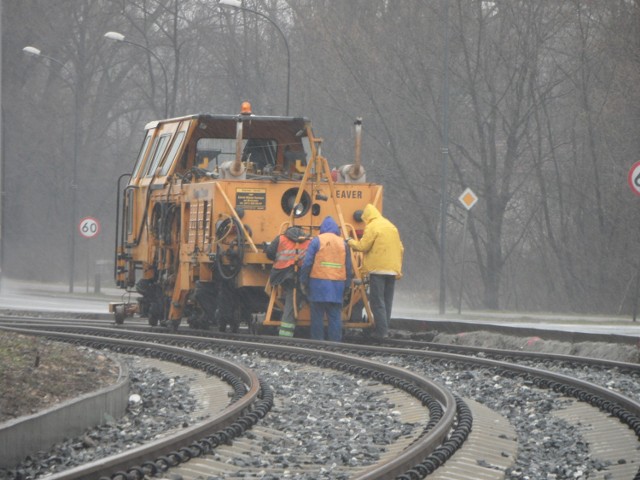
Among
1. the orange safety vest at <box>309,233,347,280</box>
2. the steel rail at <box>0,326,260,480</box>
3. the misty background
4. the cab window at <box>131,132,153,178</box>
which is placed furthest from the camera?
the misty background

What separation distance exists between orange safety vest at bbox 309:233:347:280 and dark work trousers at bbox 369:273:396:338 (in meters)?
0.89

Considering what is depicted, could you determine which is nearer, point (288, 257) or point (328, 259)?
point (328, 259)

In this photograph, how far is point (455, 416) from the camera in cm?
1000

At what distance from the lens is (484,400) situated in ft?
37.8

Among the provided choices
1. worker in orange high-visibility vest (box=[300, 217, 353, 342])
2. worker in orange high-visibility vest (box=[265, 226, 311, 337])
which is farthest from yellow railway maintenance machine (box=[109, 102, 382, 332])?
worker in orange high-visibility vest (box=[300, 217, 353, 342])

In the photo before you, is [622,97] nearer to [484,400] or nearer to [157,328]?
[157,328]

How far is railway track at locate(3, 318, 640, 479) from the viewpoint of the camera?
25.8 ft

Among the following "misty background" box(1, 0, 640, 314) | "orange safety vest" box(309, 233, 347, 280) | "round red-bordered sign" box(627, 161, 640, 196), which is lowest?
"orange safety vest" box(309, 233, 347, 280)

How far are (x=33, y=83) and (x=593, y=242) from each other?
3254 cm

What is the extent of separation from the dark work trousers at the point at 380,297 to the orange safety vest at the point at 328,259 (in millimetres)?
886

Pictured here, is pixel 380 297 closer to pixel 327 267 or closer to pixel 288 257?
pixel 327 267

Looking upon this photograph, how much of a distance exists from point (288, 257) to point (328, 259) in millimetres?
654

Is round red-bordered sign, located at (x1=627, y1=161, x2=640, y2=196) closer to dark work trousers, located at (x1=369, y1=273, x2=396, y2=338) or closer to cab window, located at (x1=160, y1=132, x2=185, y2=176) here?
dark work trousers, located at (x1=369, y1=273, x2=396, y2=338)

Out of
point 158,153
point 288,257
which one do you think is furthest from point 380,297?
point 158,153
